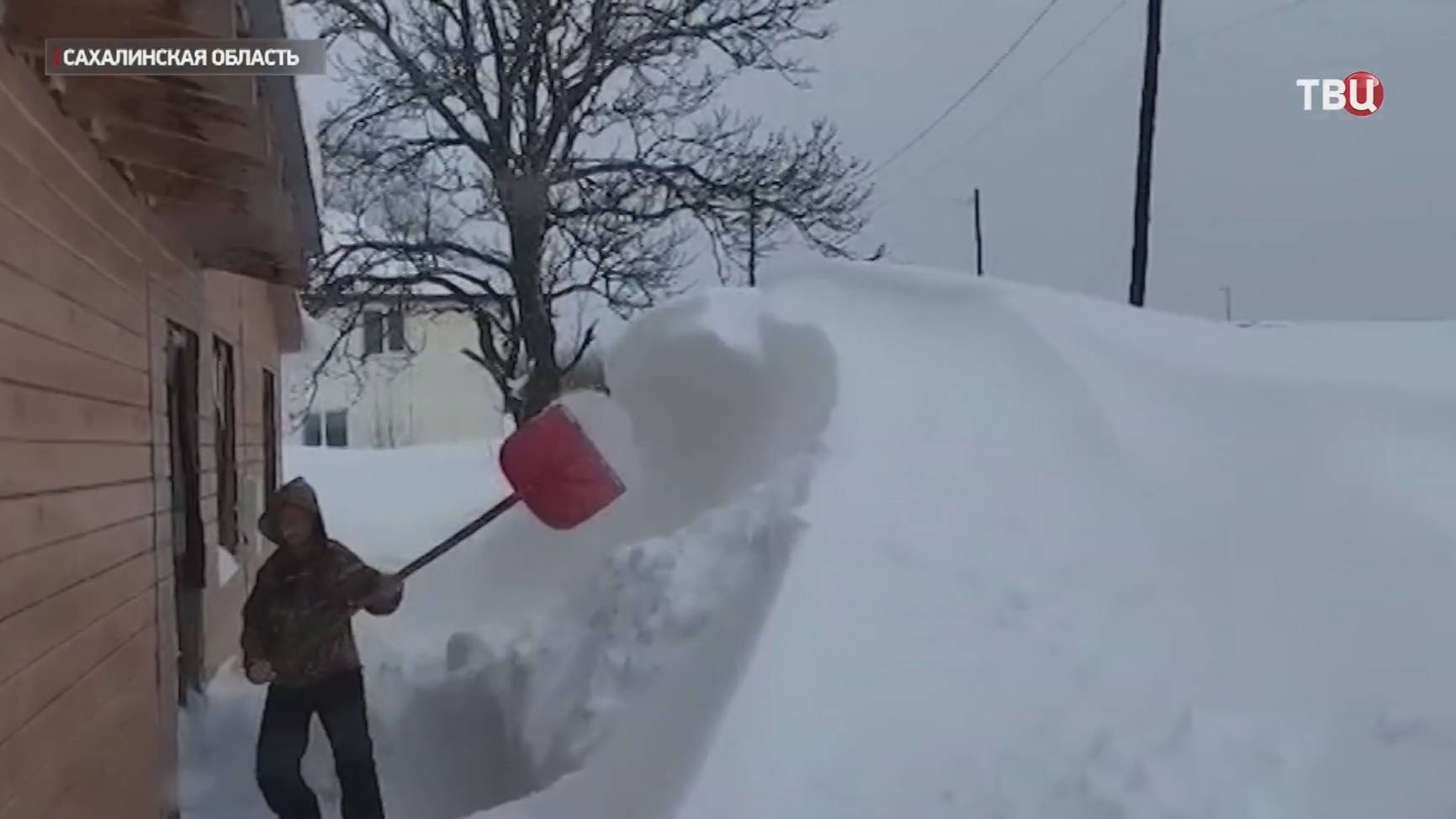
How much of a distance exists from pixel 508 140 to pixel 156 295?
1314 centimetres

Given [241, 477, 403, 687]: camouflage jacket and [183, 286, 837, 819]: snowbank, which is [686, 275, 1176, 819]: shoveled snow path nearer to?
[183, 286, 837, 819]: snowbank

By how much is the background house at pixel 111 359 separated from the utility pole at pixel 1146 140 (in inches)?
495

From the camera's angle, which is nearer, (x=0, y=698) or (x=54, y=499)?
(x=0, y=698)

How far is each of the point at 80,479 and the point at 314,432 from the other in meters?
42.3

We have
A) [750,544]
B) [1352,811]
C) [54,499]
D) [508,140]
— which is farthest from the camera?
[508,140]

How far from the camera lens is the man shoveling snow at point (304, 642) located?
575 cm

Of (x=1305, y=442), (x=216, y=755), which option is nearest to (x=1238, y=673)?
(x=1305, y=442)

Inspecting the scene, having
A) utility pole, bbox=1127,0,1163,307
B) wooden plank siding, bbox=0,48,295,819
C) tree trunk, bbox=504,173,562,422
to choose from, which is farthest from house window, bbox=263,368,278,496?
utility pole, bbox=1127,0,1163,307

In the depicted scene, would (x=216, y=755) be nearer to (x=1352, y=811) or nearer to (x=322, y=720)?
(x=322, y=720)

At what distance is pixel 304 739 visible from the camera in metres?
5.87

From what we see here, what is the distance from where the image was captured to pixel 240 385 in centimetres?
1122

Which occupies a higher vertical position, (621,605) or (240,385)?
(240,385)

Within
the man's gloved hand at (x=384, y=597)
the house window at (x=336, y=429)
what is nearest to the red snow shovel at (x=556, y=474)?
the man's gloved hand at (x=384, y=597)

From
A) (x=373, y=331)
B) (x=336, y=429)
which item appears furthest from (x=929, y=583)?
(x=336, y=429)
